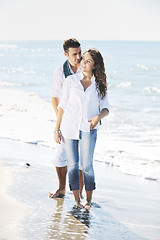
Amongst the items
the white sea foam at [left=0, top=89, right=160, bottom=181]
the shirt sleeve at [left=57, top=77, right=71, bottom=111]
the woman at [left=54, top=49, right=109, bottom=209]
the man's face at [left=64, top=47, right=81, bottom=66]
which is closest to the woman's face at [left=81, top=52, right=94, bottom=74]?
the woman at [left=54, top=49, right=109, bottom=209]

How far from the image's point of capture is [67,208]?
4031 mm

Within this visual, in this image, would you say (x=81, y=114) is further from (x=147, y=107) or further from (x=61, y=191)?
(x=147, y=107)

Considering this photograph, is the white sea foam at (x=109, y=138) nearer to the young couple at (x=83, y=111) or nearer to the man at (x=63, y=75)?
the man at (x=63, y=75)

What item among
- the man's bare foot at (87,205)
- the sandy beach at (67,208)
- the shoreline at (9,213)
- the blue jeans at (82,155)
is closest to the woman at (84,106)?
the blue jeans at (82,155)

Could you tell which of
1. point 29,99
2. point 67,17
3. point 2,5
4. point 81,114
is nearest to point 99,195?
point 81,114

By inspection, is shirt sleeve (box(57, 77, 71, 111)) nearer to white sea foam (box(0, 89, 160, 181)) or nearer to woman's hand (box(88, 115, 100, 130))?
woman's hand (box(88, 115, 100, 130))

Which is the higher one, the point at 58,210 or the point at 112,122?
the point at 58,210

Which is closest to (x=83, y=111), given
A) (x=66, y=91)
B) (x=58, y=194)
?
(x=66, y=91)

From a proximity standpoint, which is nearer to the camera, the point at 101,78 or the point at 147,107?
the point at 101,78

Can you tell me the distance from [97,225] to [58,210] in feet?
1.39

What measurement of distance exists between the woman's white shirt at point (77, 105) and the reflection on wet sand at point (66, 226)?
66 centimetres

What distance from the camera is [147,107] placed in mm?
15555

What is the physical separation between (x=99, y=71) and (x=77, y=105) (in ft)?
1.15

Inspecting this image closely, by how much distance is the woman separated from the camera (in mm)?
3812
